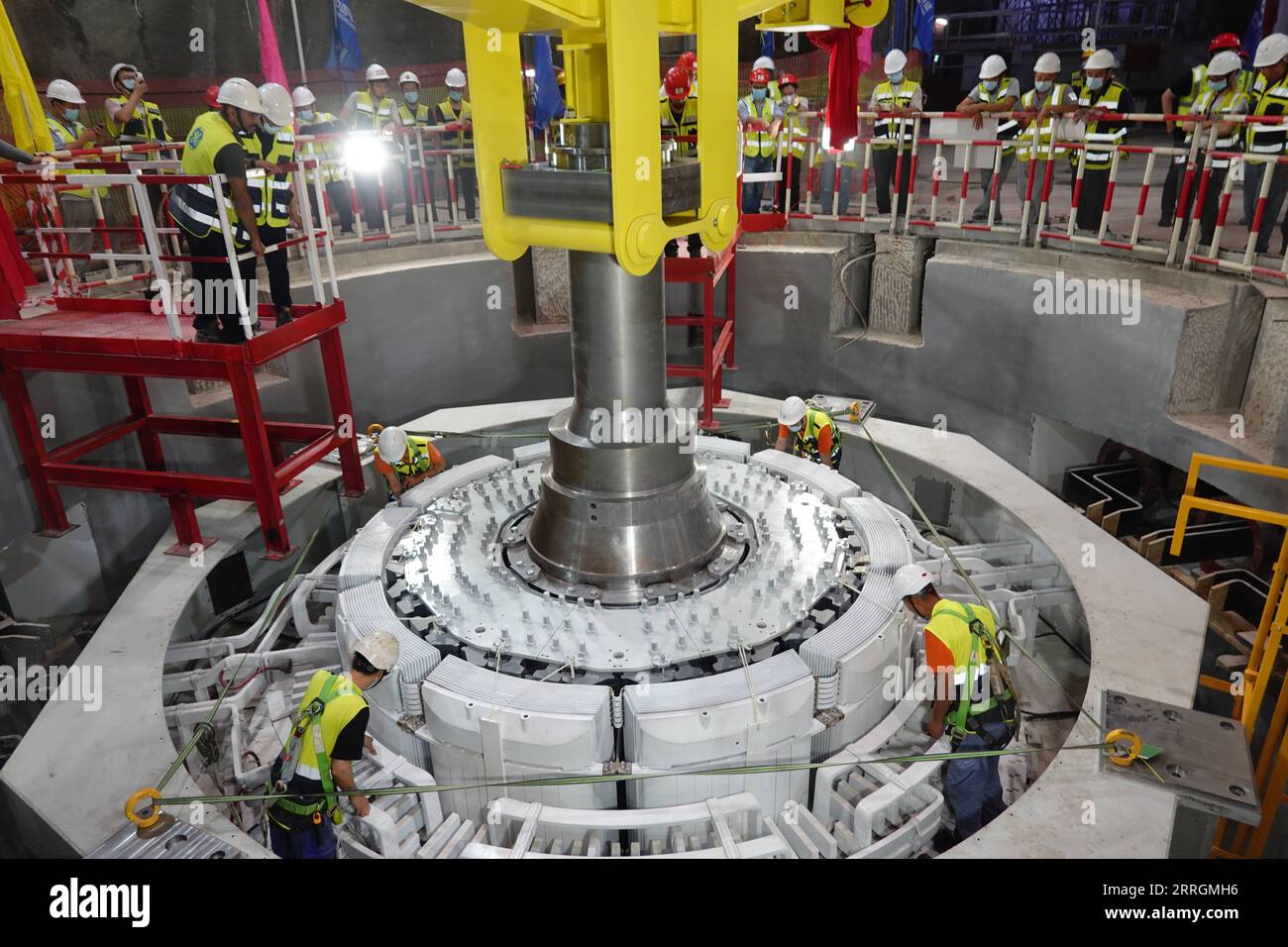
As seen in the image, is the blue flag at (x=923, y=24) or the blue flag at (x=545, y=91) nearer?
the blue flag at (x=545, y=91)

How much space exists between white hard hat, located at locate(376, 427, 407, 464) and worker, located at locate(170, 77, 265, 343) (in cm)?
154

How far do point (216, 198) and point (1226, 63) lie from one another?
29.3ft

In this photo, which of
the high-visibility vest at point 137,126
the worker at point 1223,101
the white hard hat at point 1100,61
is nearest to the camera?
the worker at point 1223,101

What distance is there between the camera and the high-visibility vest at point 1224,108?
837 centimetres

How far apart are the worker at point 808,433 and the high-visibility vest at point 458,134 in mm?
6610

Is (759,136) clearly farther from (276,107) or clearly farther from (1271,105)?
(276,107)

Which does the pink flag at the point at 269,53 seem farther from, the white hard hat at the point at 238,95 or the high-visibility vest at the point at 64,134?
the white hard hat at the point at 238,95

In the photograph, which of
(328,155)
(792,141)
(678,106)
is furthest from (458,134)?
(792,141)

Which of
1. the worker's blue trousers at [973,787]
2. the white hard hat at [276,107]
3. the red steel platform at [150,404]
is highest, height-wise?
the white hard hat at [276,107]

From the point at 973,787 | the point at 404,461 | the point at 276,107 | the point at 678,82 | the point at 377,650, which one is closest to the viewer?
the point at 377,650

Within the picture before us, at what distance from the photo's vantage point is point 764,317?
436 inches

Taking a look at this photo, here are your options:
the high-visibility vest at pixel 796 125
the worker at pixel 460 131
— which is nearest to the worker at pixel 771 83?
the high-visibility vest at pixel 796 125

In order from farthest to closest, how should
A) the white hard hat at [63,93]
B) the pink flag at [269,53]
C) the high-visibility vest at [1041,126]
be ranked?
1. the pink flag at [269,53]
2. the high-visibility vest at [1041,126]
3. the white hard hat at [63,93]

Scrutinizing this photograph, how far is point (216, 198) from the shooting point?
5.33m
